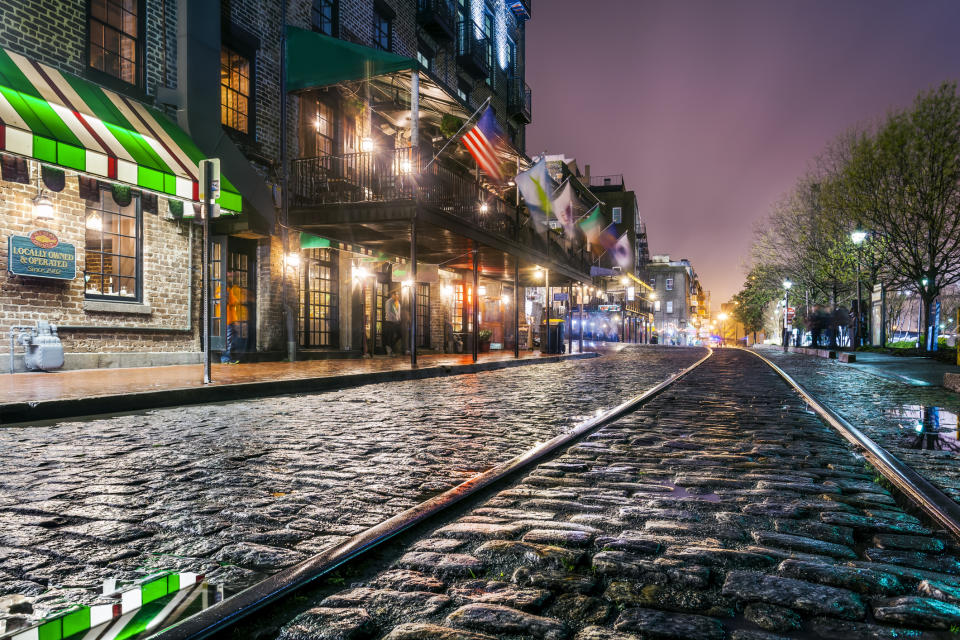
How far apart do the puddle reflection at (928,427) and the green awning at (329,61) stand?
1060 cm

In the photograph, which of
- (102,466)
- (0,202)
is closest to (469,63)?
(0,202)

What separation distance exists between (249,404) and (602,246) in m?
25.7

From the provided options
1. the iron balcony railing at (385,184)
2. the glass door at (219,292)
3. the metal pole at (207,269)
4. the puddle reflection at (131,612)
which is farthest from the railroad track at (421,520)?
the glass door at (219,292)

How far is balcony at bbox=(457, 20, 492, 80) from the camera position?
947 inches

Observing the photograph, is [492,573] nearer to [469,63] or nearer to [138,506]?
[138,506]

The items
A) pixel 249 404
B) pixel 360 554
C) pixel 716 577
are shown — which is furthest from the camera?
pixel 249 404

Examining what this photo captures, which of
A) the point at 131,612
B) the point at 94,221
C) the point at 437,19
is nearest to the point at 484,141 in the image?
the point at 437,19

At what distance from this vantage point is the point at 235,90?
46.9ft

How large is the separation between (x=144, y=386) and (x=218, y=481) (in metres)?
5.05

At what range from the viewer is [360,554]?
2.44 m

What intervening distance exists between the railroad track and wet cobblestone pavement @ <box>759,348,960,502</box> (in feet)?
0.66

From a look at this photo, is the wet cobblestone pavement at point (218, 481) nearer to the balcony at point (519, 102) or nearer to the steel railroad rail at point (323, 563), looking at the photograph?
the steel railroad rail at point (323, 563)

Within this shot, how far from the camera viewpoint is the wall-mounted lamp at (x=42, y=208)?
988 centimetres

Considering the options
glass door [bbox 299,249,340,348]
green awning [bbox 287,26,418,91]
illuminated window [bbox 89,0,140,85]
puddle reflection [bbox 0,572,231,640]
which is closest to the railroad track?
puddle reflection [bbox 0,572,231,640]
